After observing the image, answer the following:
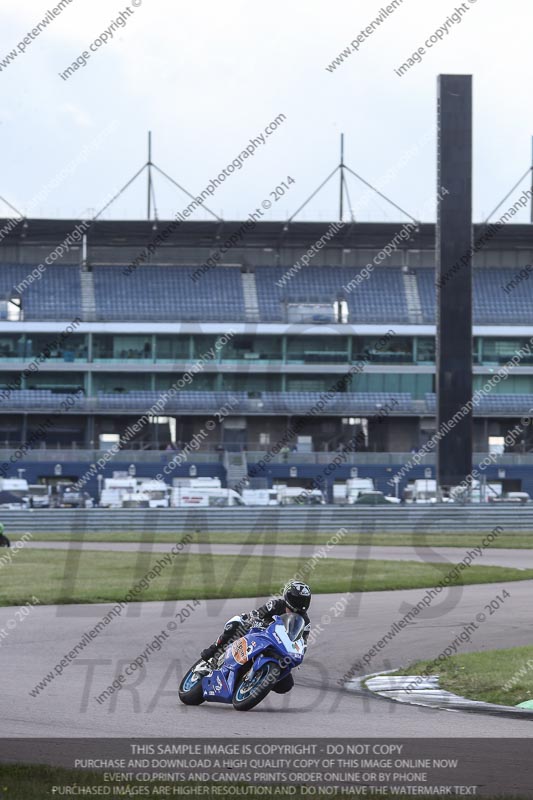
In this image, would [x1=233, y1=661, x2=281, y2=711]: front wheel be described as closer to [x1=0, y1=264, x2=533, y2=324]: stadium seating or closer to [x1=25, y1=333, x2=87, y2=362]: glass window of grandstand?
[x1=25, y1=333, x2=87, y2=362]: glass window of grandstand

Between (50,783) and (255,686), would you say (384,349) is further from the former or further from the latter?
(50,783)

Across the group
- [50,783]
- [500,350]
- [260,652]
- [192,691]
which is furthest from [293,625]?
[500,350]

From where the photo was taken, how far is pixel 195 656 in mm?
14297

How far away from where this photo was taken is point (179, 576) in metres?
25.5

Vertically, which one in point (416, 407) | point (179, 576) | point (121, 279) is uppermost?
point (121, 279)

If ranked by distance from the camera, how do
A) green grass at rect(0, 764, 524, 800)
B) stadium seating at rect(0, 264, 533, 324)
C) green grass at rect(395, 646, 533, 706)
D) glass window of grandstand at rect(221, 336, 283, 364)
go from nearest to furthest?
green grass at rect(0, 764, 524, 800), green grass at rect(395, 646, 533, 706), glass window of grandstand at rect(221, 336, 283, 364), stadium seating at rect(0, 264, 533, 324)

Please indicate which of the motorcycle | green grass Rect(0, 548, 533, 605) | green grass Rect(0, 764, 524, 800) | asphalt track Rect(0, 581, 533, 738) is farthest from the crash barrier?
green grass Rect(0, 764, 524, 800)

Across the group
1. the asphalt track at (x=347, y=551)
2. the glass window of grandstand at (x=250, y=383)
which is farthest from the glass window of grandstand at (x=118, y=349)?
the asphalt track at (x=347, y=551)

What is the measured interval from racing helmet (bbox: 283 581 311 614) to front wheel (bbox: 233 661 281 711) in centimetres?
50

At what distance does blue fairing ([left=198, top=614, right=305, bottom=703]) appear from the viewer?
10.2 metres

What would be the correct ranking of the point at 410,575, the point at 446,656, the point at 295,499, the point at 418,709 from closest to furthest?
1. the point at 418,709
2. the point at 446,656
3. the point at 410,575
4. the point at 295,499

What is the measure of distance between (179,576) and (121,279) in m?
46.6

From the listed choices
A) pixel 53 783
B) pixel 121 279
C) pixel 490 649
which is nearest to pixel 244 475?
pixel 121 279

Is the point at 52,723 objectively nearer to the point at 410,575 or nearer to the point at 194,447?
the point at 410,575
